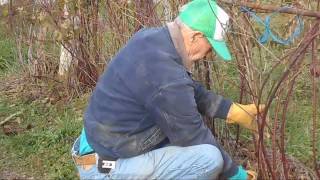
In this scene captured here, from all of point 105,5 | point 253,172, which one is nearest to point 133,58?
point 253,172

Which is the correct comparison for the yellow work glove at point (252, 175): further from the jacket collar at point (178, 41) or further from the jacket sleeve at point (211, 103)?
the jacket collar at point (178, 41)

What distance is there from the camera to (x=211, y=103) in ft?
10.6

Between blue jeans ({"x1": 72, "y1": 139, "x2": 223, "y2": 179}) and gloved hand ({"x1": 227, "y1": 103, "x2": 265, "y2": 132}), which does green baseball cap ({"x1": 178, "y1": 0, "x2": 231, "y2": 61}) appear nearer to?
gloved hand ({"x1": 227, "y1": 103, "x2": 265, "y2": 132})

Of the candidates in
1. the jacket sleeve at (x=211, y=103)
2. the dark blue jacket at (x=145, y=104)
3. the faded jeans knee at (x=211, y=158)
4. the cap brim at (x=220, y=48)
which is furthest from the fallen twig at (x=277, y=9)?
the faded jeans knee at (x=211, y=158)

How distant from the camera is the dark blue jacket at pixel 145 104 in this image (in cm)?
280

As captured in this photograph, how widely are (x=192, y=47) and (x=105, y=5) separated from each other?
1.78m

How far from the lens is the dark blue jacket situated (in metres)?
2.80

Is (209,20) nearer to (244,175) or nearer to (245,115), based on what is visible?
(245,115)

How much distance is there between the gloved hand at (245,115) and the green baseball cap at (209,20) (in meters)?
0.38

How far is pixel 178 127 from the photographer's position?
2.89 metres

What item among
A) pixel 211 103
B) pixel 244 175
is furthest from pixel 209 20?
pixel 244 175

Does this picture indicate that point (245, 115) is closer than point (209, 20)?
No

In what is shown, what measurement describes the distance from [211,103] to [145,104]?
0.51 m

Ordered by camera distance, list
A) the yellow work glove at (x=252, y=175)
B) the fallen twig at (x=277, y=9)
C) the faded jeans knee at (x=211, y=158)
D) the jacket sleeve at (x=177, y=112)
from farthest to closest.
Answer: the yellow work glove at (x=252, y=175) < the faded jeans knee at (x=211, y=158) < the jacket sleeve at (x=177, y=112) < the fallen twig at (x=277, y=9)
